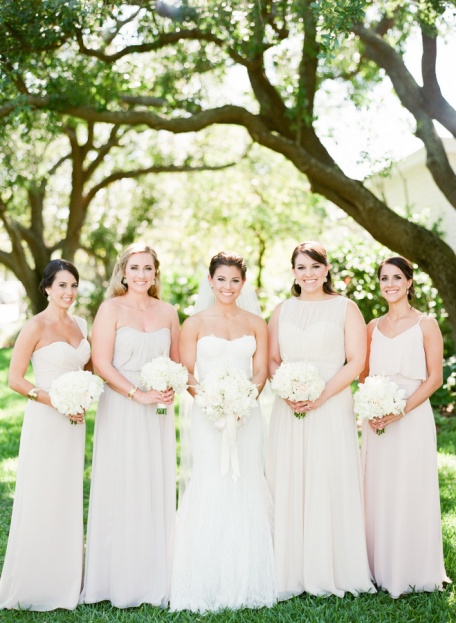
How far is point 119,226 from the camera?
28.8m

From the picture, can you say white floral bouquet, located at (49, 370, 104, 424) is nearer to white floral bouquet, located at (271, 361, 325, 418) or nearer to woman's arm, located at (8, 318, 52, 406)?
woman's arm, located at (8, 318, 52, 406)

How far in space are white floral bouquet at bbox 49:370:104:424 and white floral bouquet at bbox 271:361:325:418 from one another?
1.27 meters

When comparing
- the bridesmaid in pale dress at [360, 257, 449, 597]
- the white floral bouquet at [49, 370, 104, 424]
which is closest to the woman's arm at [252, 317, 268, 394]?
the bridesmaid in pale dress at [360, 257, 449, 597]

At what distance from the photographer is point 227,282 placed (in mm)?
5328

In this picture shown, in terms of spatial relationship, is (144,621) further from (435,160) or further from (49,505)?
(435,160)

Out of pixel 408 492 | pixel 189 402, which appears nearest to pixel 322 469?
pixel 408 492

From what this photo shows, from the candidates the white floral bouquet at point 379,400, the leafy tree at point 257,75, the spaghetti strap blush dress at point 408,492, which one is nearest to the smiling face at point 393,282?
the spaghetti strap blush dress at point 408,492

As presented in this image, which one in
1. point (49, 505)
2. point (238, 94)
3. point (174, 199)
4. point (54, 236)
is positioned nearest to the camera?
point (49, 505)

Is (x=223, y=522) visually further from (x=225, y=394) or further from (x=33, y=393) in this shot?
(x=33, y=393)

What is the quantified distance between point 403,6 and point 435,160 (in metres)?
1.93

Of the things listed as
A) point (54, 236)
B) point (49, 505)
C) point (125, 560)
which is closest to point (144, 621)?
point (125, 560)

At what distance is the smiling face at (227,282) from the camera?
5.32 metres

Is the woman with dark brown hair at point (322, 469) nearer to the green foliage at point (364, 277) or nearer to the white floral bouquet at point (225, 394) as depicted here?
the white floral bouquet at point (225, 394)

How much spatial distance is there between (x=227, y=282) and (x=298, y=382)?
939 mm
